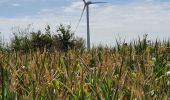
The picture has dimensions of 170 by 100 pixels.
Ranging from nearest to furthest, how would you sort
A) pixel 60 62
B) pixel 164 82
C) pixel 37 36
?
pixel 164 82 → pixel 60 62 → pixel 37 36

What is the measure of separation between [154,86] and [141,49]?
4.47m

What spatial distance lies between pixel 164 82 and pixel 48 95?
3.70 feet

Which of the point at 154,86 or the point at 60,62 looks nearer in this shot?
the point at 154,86

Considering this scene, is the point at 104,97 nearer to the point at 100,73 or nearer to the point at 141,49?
the point at 100,73

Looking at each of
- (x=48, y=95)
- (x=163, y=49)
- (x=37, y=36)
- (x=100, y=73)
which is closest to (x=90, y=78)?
(x=100, y=73)

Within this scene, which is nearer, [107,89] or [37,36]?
[107,89]

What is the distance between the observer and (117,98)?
2.84 metres

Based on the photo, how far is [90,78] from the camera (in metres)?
3.64

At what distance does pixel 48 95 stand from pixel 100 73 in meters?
0.96

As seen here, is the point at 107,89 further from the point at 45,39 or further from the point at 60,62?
the point at 45,39

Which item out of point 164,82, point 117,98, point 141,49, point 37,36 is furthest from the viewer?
point 37,36

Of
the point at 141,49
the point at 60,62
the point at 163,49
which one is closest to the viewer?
the point at 60,62

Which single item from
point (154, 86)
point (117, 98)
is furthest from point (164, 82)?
point (117, 98)

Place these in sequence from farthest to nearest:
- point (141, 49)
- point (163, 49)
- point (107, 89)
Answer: point (141, 49) → point (163, 49) → point (107, 89)
